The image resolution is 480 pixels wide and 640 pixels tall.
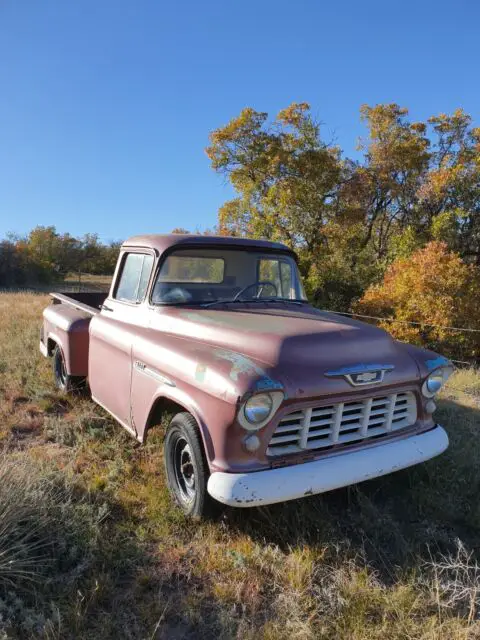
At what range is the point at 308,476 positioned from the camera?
247cm

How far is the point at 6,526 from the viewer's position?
95.7 inches

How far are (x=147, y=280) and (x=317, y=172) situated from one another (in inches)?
520

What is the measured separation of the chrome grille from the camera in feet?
8.55

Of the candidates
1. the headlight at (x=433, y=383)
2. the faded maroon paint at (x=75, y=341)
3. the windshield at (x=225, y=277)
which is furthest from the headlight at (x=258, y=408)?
the faded maroon paint at (x=75, y=341)

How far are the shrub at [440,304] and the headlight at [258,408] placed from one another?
30.4ft

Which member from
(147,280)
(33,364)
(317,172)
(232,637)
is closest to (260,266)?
(147,280)

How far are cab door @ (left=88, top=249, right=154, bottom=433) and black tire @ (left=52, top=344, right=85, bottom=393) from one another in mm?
747

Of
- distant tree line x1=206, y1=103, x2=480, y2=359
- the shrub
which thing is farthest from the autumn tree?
the shrub

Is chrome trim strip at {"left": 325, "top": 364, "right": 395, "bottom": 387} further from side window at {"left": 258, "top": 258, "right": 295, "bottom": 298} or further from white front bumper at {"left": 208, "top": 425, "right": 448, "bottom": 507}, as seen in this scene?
side window at {"left": 258, "top": 258, "right": 295, "bottom": 298}

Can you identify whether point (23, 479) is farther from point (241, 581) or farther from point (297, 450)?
point (297, 450)

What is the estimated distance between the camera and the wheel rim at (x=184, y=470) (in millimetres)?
3003

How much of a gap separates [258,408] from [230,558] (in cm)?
94

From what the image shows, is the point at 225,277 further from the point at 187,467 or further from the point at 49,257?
the point at 49,257

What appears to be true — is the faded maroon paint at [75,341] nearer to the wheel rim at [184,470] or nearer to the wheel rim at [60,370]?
the wheel rim at [60,370]
